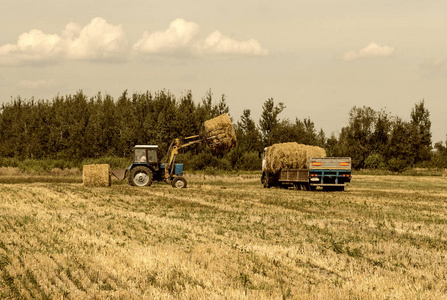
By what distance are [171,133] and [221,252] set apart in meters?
48.2

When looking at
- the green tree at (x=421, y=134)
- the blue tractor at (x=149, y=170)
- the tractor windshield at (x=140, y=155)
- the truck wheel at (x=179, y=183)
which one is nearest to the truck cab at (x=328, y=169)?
the blue tractor at (x=149, y=170)

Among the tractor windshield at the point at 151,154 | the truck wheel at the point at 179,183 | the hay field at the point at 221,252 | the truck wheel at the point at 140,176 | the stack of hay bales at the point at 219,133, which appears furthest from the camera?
the stack of hay bales at the point at 219,133

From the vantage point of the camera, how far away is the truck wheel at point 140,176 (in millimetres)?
33625

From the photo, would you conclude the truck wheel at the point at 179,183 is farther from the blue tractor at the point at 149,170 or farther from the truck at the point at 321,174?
the truck at the point at 321,174

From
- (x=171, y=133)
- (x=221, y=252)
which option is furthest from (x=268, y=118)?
(x=221, y=252)

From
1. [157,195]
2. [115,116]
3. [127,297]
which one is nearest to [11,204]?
[157,195]

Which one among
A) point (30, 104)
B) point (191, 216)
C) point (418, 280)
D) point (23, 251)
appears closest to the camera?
point (418, 280)

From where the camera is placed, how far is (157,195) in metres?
27.5

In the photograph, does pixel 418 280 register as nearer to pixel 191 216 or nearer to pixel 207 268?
pixel 207 268

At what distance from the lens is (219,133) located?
113ft

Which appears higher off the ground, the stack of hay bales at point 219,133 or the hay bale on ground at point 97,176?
the stack of hay bales at point 219,133

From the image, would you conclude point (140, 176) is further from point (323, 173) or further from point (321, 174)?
point (323, 173)

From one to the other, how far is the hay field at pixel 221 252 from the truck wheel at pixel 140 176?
1234cm

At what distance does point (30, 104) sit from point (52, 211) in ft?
246
